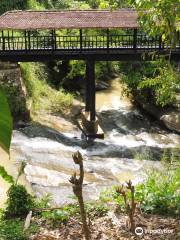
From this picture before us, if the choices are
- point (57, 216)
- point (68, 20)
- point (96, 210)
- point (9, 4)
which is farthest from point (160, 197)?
point (9, 4)

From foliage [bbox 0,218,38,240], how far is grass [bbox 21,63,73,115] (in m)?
8.66

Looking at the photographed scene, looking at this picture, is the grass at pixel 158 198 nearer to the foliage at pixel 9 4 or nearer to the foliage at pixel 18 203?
the foliage at pixel 18 203

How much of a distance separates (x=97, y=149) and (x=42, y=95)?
3714 millimetres

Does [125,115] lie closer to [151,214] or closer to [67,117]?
[67,117]

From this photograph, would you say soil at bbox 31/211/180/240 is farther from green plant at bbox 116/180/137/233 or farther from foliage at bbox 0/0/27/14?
foliage at bbox 0/0/27/14

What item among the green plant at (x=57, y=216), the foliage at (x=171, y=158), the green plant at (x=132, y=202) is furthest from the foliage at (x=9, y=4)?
the green plant at (x=132, y=202)

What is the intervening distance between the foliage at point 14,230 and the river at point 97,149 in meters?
2.79

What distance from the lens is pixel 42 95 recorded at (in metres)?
14.2

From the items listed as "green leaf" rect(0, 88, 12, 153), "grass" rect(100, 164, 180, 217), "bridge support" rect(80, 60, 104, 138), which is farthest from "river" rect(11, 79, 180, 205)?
"green leaf" rect(0, 88, 12, 153)

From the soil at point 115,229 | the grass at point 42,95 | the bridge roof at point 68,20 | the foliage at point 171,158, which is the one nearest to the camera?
the soil at point 115,229

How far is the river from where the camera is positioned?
29.5 feet

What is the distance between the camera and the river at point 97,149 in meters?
9.00

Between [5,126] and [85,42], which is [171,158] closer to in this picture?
[5,126]

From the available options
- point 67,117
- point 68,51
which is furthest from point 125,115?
point 68,51
